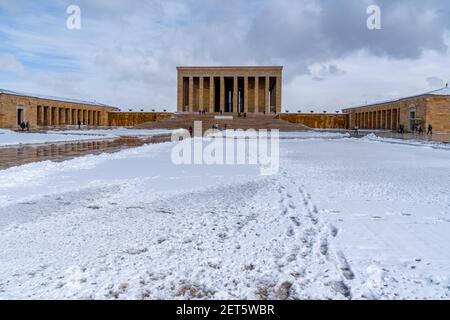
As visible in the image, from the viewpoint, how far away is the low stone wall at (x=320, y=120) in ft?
210

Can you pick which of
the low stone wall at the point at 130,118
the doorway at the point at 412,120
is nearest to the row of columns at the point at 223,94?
the low stone wall at the point at 130,118

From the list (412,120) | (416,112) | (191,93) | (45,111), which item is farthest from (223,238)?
(191,93)

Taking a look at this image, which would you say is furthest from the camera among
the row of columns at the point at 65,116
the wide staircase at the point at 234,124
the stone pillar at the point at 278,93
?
the stone pillar at the point at 278,93

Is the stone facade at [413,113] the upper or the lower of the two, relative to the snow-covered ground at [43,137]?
upper

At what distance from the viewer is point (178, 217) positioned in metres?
5.61

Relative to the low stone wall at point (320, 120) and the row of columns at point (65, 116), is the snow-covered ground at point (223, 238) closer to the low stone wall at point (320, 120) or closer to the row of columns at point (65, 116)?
the row of columns at point (65, 116)

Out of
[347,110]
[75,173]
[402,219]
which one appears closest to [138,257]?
[402,219]

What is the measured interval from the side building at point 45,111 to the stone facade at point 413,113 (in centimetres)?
4132

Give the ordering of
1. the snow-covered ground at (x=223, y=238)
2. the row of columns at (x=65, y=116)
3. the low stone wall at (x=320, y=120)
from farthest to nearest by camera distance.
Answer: the low stone wall at (x=320, y=120) < the row of columns at (x=65, y=116) < the snow-covered ground at (x=223, y=238)

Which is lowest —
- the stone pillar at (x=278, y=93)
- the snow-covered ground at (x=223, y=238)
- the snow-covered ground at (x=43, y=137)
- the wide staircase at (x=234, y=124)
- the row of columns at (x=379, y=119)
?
the snow-covered ground at (x=223, y=238)

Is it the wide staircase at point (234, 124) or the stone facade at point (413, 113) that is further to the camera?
the wide staircase at point (234, 124)

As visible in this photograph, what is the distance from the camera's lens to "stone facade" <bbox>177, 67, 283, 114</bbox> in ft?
196
